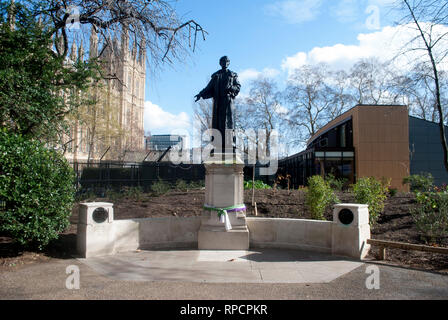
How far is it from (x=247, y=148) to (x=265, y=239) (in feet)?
111

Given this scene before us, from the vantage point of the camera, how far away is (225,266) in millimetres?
6152

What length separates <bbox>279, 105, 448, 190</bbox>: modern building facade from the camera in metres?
26.4

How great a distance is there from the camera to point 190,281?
17.0 ft

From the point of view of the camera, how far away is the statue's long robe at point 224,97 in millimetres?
8258

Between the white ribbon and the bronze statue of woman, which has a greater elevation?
the bronze statue of woman

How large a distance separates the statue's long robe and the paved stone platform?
299cm

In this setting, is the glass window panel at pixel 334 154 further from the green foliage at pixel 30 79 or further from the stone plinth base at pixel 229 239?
the green foliage at pixel 30 79

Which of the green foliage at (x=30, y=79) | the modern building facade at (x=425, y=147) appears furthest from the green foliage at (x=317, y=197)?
the modern building facade at (x=425, y=147)

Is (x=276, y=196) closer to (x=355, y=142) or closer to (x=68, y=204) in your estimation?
(x=68, y=204)

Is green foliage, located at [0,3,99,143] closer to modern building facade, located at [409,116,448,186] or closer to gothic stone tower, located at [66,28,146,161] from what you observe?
gothic stone tower, located at [66,28,146,161]

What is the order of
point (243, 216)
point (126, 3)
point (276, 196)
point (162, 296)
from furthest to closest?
point (276, 196)
point (126, 3)
point (243, 216)
point (162, 296)

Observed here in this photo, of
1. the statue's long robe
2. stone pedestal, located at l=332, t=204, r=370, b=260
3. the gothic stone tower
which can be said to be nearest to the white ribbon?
the statue's long robe

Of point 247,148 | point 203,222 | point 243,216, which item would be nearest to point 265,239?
point 243,216

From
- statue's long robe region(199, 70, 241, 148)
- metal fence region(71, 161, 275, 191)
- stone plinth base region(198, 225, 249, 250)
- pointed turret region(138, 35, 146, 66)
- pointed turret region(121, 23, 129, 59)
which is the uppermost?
pointed turret region(121, 23, 129, 59)
